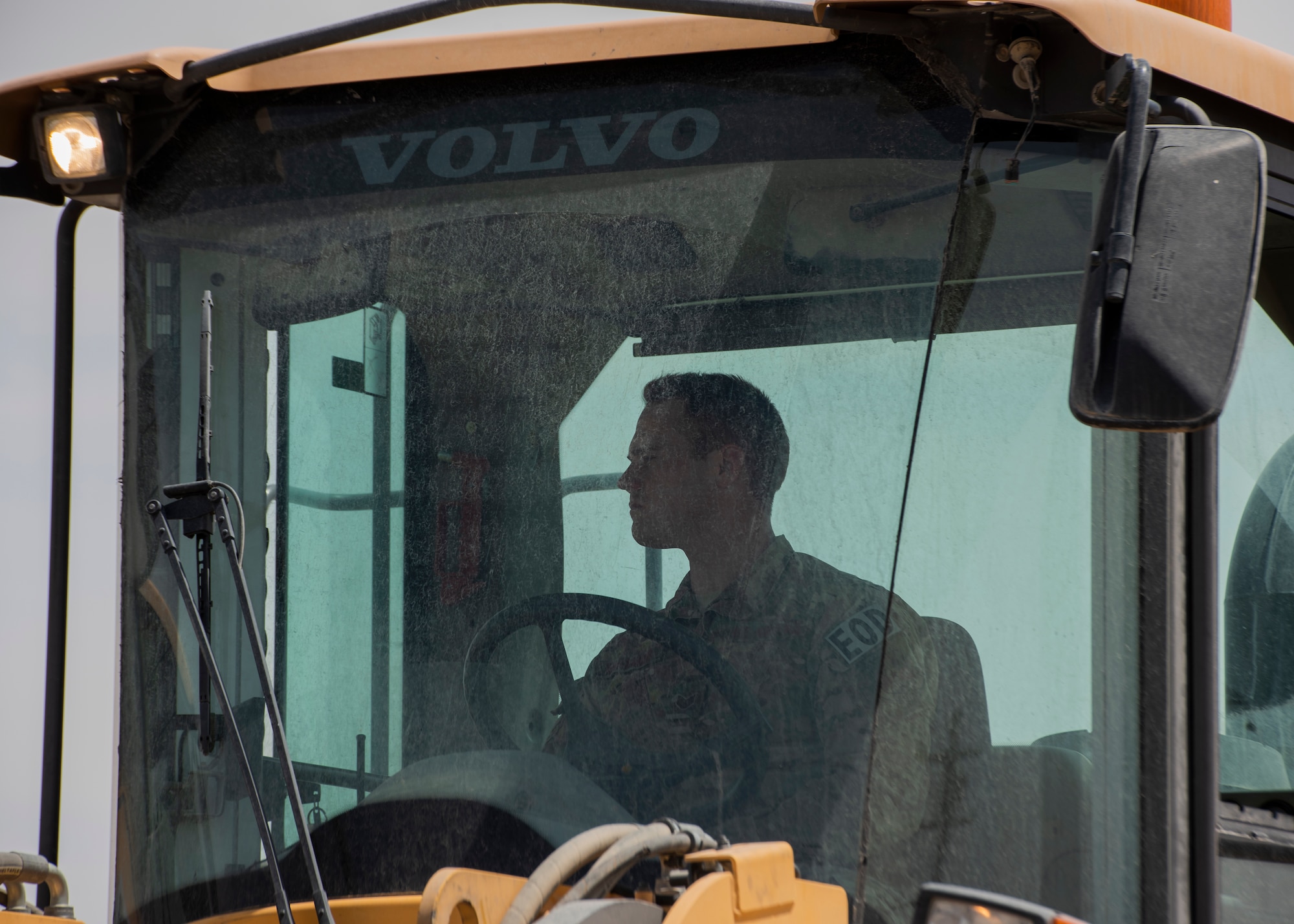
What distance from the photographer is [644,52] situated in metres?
2.10

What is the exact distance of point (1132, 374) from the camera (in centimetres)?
150

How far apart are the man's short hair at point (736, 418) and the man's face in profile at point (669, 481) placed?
0.05 feet

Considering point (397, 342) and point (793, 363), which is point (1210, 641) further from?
point (397, 342)

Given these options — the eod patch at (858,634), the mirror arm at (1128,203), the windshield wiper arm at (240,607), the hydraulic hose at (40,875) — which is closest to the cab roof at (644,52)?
the mirror arm at (1128,203)

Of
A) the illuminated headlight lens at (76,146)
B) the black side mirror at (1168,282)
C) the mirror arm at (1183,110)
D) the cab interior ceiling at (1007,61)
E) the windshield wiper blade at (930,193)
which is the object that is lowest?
the black side mirror at (1168,282)

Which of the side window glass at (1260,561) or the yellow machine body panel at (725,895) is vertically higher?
the side window glass at (1260,561)

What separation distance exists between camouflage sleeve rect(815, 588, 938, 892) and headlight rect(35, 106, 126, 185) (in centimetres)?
147

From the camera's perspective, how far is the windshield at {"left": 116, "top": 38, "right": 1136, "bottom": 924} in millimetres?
1852

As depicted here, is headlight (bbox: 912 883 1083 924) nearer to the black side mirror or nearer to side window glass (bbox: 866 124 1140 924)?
side window glass (bbox: 866 124 1140 924)

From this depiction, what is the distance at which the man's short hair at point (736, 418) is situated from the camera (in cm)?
194

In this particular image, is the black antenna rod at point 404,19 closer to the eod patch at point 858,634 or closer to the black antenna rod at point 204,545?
the black antenna rod at point 204,545

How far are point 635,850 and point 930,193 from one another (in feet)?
3.08

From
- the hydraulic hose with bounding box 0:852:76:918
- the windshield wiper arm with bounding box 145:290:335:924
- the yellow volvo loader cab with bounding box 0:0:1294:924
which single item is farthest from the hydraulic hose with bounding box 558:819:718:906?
the hydraulic hose with bounding box 0:852:76:918

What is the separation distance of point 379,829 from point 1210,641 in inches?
44.3
